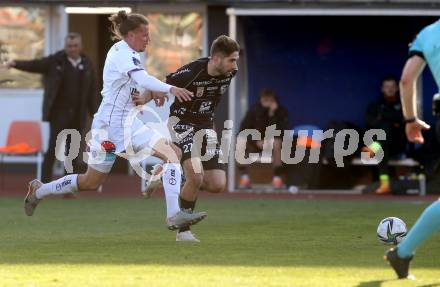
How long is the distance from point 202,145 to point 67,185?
1.43 m

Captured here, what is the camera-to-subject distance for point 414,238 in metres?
8.28

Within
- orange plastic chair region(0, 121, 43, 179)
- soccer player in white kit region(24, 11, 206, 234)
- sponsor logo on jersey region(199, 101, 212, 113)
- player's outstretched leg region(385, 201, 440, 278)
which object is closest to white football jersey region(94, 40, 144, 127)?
soccer player in white kit region(24, 11, 206, 234)

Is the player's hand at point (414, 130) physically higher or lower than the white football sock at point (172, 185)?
higher

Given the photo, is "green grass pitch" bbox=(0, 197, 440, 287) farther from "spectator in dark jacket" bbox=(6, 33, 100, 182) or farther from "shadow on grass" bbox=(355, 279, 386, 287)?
"spectator in dark jacket" bbox=(6, 33, 100, 182)

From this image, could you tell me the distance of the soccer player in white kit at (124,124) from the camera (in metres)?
11.2

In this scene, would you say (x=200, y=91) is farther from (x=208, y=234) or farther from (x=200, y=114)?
(x=208, y=234)

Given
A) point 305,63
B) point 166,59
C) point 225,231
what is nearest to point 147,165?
point 166,59

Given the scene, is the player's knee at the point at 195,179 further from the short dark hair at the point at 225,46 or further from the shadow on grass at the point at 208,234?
the short dark hair at the point at 225,46

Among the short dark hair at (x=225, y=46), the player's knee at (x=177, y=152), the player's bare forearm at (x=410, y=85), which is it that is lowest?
the player's knee at (x=177, y=152)

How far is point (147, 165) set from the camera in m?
20.6

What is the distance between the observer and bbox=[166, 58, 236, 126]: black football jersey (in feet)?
38.1

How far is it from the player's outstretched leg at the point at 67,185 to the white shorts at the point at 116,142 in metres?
0.10

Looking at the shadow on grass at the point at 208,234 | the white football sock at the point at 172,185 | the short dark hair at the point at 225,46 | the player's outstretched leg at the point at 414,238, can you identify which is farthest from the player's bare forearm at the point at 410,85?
the white football sock at the point at 172,185

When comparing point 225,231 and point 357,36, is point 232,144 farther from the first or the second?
point 225,231
